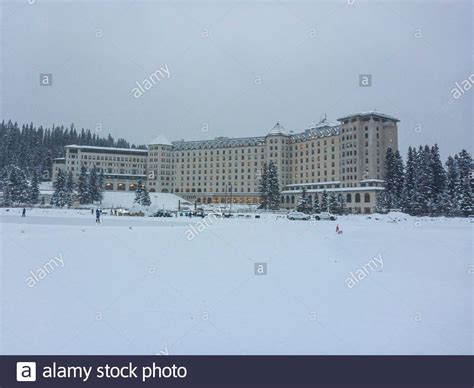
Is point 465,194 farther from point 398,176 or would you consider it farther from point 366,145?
point 366,145

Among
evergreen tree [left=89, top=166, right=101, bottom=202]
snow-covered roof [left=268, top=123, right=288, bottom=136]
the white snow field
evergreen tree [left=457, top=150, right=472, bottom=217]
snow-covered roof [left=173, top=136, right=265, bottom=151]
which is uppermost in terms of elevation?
snow-covered roof [left=268, top=123, right=288, bottom=136]

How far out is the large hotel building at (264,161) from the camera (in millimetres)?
81875

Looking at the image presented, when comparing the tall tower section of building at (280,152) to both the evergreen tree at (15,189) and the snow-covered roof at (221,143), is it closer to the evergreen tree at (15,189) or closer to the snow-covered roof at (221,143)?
the snow-covered roof at (221,143)

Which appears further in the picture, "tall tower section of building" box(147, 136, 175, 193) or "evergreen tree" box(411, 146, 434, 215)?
"tall tower section of building" box(147, 136, 175, 193)

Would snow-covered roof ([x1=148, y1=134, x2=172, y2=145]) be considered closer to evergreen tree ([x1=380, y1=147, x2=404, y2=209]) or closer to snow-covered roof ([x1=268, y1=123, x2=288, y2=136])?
snow-covered roof ([x1=268, y1=123, x2=288, y2=136])

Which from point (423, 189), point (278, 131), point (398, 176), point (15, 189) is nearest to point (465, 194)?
point (423, 189)

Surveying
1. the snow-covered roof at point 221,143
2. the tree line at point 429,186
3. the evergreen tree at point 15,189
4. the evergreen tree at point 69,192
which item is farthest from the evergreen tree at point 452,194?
the snow-covered roof at point 221,143

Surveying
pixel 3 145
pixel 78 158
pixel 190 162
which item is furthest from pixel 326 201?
pixel 3 145
